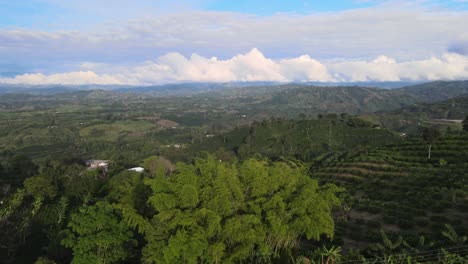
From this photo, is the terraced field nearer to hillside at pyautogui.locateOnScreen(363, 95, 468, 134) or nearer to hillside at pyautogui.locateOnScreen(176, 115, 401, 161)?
hillside at pyautogui.locateOnScreen(176, 115, 401, 161)

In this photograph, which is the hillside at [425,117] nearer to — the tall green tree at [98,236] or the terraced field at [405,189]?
the terraced field at [405,189]

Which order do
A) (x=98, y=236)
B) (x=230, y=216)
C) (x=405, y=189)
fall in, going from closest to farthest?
1. (x=230, y=216)
2. (x=98, y=236)
3. (x=405, y=189)

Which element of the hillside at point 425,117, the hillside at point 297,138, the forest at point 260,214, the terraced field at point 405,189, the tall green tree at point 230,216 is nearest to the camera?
the tall green tree at point 230,216

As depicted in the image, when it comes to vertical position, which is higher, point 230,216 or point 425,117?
point 230,216

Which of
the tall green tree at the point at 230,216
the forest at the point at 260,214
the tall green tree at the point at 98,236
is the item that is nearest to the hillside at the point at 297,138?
the forest at the point at 260,214

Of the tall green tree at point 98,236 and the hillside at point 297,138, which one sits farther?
the hillside at point 297,138

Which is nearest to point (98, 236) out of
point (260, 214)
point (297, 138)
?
point (260, 214)

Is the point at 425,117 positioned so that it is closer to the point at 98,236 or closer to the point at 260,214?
the point at 260,214
